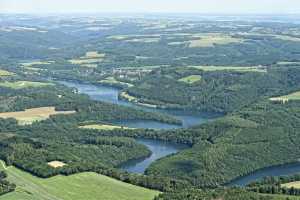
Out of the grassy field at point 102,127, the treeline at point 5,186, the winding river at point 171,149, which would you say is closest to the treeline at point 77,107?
the winding river at point 171,149

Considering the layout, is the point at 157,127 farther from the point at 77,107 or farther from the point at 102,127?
the point at 77,107

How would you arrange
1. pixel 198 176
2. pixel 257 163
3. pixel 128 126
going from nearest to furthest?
pixel 198 176 < pixel 257 163 < pixel 128 126

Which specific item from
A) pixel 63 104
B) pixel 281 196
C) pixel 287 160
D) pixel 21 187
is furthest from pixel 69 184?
pixel 63 104

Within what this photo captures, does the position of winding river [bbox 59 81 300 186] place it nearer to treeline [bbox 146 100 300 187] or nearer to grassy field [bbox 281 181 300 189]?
treeline [bbox 146 100 300 187]

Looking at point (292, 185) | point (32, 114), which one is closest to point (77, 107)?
point (32, 114)

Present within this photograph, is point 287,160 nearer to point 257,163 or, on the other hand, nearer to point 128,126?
point 257,163

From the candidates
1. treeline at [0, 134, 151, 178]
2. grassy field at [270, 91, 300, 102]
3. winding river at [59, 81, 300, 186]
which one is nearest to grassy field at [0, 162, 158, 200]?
treeline at [0, 134, 151, 178]

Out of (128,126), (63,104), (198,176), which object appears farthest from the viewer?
(63,104)
